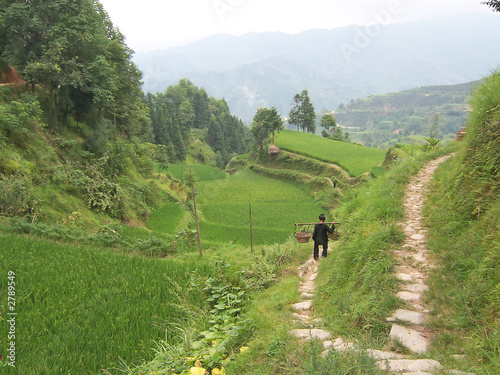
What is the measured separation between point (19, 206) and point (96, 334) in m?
7.95

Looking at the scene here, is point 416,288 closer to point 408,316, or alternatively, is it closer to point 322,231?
point 408,316

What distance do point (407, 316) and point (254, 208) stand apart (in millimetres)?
20745

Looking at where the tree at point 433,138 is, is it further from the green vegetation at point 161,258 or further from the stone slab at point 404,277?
the stone slab at point 404,277

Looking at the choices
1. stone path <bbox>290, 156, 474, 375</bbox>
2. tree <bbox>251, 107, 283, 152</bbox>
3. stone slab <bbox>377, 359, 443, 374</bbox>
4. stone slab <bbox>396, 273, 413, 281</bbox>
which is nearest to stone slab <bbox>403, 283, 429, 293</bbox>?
stone path <bbox>290, 156, 474, 375</bbox>

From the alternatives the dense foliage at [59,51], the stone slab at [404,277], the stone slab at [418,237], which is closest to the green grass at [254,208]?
the stone slab at [418,237]

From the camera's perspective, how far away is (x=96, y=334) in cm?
409

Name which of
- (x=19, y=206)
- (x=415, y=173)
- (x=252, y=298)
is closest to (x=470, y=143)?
(x=415, y=173)

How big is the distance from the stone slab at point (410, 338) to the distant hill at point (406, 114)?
409 ft

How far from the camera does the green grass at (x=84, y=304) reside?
3.73 m

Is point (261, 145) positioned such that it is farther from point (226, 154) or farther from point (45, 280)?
point (45, 280)

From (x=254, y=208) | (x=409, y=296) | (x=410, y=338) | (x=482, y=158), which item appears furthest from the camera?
(x=254, y=208)

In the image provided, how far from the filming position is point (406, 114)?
16788cm

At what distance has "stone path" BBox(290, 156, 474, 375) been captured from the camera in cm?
273

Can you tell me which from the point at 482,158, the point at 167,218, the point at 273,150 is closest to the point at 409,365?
the point at 482,158
